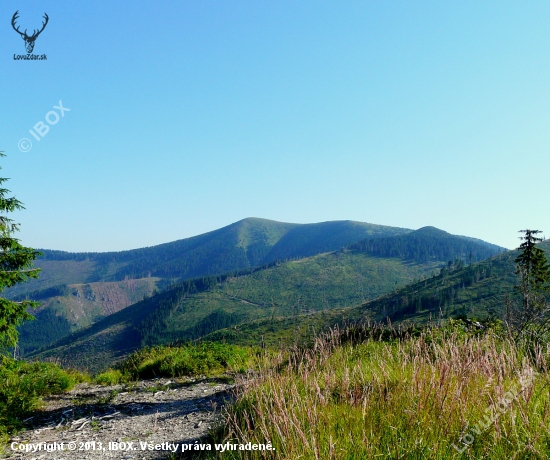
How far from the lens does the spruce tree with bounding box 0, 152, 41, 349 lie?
8.66 meters

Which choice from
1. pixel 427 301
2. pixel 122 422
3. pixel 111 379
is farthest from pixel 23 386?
pixel 427 301

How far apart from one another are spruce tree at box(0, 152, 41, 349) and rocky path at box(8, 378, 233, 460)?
198 centimetres

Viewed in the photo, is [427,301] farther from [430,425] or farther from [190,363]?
[430,425]

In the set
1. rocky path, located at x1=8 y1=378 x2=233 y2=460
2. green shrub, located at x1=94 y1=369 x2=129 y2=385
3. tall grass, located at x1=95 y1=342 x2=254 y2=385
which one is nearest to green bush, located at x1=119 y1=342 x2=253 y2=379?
tall grass, located at x1=95 y1=342 x2=254 y2=385

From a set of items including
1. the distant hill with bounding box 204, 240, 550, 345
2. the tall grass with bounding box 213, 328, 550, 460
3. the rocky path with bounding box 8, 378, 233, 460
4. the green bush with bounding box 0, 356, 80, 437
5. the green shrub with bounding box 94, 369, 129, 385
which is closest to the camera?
the tall grass with bounding box 213, 328, 550, 460

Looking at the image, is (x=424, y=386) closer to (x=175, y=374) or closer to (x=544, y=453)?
(x=544, y=453)

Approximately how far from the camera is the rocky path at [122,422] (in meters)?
5.64

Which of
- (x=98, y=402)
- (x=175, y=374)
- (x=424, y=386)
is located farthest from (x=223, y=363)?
(x=424, y=386)

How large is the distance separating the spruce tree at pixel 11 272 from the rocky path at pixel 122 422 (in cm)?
198

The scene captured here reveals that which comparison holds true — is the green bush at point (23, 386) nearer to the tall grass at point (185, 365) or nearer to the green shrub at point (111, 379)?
the green shrub at point (111, 379)

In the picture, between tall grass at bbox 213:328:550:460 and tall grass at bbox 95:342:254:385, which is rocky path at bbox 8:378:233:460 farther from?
tall grass at bbox 95:342:254:385

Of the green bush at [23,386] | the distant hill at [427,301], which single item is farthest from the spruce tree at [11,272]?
the distant hill at [427,301]

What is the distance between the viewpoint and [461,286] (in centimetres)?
14712

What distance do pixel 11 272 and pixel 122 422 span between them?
4.61 m
